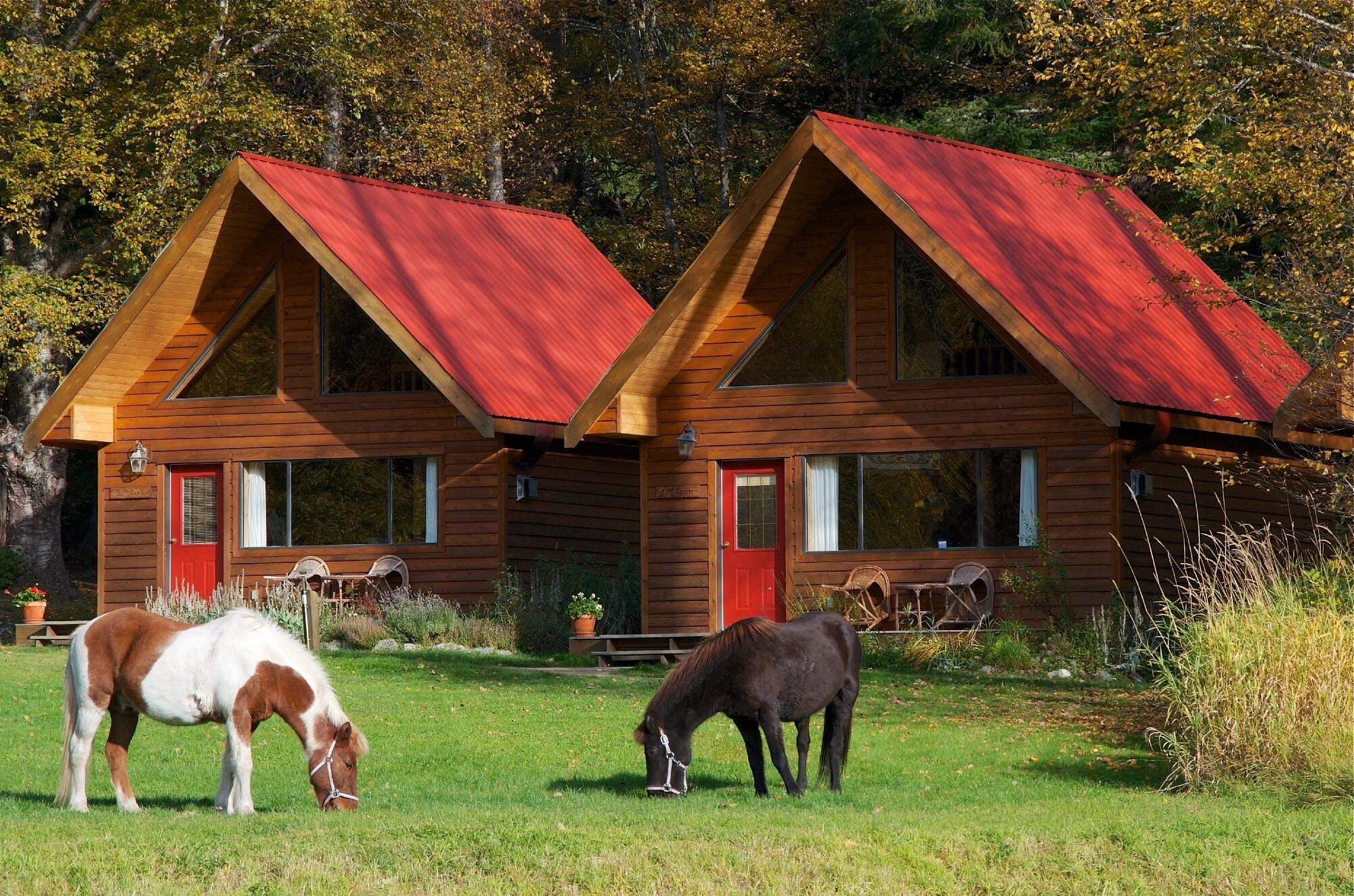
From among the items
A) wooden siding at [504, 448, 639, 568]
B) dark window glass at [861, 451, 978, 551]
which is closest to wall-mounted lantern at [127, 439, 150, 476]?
wooden siding at [504, 448, 639, 568]

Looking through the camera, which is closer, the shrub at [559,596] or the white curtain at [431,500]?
the shrub at [559,596]

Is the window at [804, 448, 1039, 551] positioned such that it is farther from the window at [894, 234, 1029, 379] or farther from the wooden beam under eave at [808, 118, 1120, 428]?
the wooden beam under eave at [808, 118, 1120, 428]

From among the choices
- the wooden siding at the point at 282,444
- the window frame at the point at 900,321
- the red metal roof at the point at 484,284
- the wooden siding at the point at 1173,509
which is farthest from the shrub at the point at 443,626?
the wooden siding at the point at 1173,509

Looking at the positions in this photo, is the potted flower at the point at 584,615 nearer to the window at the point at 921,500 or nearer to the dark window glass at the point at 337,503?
the window at the point at 921,500

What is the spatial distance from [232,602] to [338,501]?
1.95 meters

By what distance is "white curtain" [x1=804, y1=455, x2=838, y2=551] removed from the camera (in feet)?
73.4

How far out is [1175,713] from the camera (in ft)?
47.1

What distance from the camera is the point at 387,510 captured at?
2455 cm

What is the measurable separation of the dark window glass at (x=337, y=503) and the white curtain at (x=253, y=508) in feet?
1.36

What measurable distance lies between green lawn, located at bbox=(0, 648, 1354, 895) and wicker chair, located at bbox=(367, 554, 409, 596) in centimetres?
814

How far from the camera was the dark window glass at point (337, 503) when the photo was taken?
24609 mm

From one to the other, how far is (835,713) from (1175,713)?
3.20 m

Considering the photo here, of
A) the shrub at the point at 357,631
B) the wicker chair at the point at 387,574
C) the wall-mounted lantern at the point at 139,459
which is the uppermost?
the wall-mounted lantern at the point at 139,459

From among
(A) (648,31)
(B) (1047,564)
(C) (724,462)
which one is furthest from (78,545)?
(B) (1047,564)
